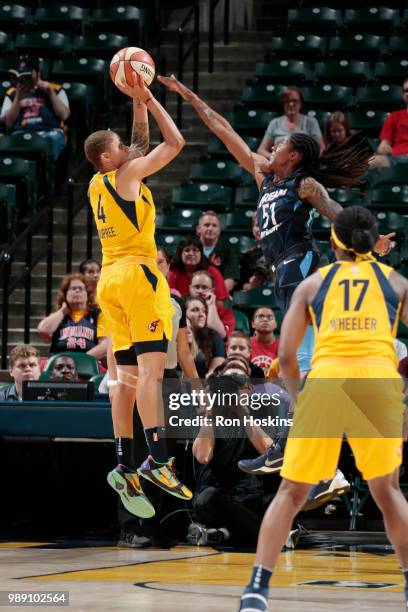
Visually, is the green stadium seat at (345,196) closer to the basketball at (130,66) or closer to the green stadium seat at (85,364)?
the green stadium seat at (85,364)

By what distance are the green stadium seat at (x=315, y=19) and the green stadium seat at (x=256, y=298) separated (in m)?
5.53

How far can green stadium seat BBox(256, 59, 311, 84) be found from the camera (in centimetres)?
1598

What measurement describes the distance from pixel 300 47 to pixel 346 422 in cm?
1139

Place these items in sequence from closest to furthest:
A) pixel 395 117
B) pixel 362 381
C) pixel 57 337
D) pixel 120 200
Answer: pixel 362 381
pixel 120 200
pixel 57 337
pixel 395 117

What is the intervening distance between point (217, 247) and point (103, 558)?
4.66 meters

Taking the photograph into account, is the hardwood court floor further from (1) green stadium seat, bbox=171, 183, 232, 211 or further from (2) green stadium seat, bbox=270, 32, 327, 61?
(2) green stadium seat, bbox=270, 32, 327, 61

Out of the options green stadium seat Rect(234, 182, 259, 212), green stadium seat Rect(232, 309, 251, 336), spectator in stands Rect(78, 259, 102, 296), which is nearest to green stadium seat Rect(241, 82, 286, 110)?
green stadium seat Rect(234, 182, 259, 212)

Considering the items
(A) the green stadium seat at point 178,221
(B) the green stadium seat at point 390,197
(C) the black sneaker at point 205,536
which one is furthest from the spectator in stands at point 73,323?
(B) the green stadium seat at point 390,197

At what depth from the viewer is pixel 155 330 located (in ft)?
26.0

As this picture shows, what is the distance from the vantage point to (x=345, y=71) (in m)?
15.8

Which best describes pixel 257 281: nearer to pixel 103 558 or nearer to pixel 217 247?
pixel 217 247

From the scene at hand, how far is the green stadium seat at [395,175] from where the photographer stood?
13750 millimetres

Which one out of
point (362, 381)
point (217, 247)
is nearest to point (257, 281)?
point (217, 247)

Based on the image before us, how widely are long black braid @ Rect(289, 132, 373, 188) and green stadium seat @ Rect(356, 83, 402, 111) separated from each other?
7.40 m
